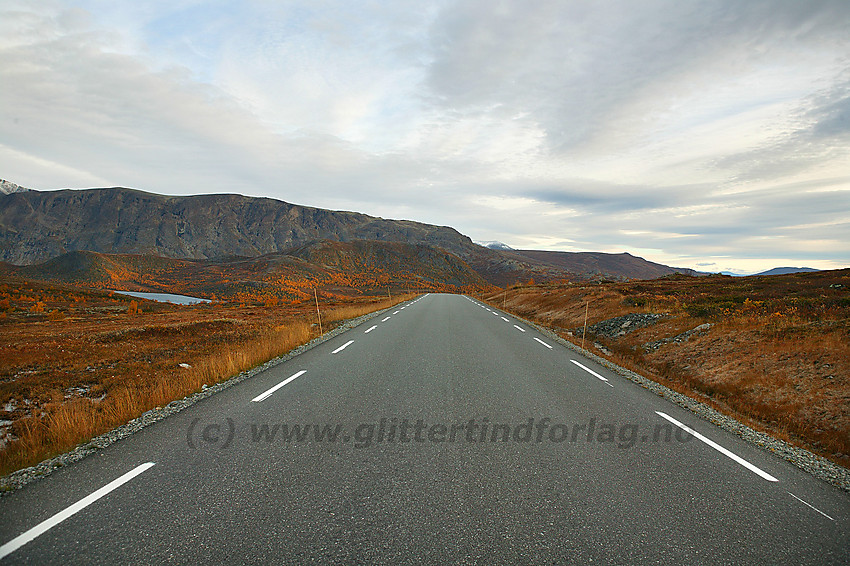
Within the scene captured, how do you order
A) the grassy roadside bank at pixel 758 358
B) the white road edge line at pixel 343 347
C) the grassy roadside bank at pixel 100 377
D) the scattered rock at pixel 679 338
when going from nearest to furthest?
the grassy roadside bank at pixel 100 377
the grassy roadside bank at pixel 758 358
the white road edge line at pixel 343 347
the scattered rock at pixel 679 338

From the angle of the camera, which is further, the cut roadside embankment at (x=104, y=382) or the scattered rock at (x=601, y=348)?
the scattered rock at (x=601, y=348)

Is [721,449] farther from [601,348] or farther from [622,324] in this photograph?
[622,324]

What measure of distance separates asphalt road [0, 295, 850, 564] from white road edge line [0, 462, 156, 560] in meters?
0.01

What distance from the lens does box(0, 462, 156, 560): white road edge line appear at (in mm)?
2465

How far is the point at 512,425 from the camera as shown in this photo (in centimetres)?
486

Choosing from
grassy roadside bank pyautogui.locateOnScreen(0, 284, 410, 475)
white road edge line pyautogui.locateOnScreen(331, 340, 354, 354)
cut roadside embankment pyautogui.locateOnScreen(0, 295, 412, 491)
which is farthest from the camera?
white road edge line pyautogui.locateOnScreen(331, 340, 354, 354)

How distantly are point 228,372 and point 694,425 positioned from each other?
27.2 feet

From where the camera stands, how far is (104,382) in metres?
8.97

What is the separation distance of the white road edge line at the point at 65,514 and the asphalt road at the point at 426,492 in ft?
0.04

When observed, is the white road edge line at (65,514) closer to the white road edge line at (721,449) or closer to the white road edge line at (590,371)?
the white road edge line at (721,449)

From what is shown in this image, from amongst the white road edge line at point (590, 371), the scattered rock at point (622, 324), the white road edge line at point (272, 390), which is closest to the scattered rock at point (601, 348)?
the scattered rock at point (622, 324)

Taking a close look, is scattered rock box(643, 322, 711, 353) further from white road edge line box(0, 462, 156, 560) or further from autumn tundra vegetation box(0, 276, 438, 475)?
white road edge line box(0, 462, 156, 560)

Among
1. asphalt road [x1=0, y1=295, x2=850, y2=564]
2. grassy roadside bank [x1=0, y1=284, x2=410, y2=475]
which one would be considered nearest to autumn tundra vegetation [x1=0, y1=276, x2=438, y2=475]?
grassy roadside bank [x1=0, y1=284, x2=410, y2=475]

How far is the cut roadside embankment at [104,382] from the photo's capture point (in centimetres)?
430
